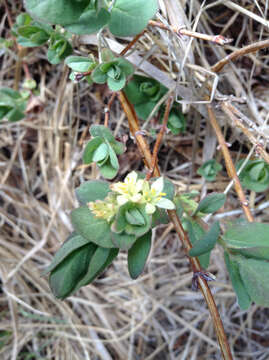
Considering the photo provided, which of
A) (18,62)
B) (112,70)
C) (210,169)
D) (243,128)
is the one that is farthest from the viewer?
(18,62)

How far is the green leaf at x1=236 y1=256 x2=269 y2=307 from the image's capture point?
636mm

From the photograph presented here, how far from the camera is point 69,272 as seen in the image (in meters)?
0.65

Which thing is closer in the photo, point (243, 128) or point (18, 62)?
point (243, 128)

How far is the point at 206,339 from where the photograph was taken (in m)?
1.40

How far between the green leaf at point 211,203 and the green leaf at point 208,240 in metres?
0.12

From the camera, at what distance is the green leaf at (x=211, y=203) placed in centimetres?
73

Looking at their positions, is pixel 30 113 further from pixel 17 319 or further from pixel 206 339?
pixel 206 339

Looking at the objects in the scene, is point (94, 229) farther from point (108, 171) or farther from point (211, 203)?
point (211, 203)

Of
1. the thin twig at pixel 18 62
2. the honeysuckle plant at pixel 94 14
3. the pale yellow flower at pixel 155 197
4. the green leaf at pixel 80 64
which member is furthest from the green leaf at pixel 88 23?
the thin twig at pixel 18 62

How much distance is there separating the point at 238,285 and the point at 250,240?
11cm

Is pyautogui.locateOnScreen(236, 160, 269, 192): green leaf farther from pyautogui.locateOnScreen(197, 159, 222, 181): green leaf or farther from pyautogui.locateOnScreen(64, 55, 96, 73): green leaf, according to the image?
pyautogui.locateOnScreen(64, 55, 96, 73): green leaf

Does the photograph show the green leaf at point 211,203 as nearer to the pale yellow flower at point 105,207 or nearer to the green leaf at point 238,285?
the green leaf at point 238,285

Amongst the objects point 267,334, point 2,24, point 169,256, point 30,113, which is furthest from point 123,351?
point 2,24

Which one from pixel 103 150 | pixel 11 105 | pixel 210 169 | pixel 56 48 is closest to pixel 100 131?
pixel 103 150
